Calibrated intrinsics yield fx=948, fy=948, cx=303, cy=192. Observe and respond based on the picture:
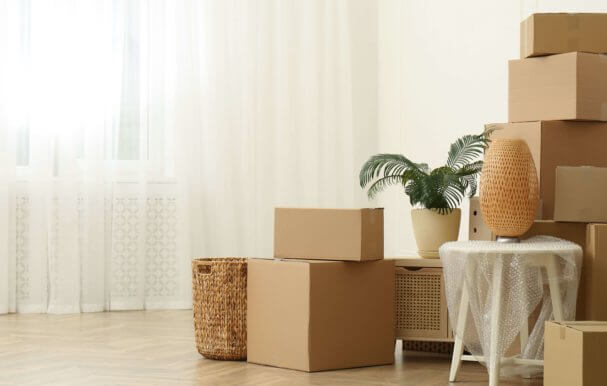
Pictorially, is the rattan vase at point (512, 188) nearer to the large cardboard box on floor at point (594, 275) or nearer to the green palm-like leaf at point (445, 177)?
the large cardboard box on floor at point (594, 275)

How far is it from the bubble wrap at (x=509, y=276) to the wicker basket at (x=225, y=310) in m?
0.91

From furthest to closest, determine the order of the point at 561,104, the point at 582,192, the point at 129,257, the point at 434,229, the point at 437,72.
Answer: the point at 129,257 → the point at 437,72 → the point at 434,229 → the point at 561,104 → the point at 582,192

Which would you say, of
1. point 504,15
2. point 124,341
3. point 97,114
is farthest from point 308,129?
point 124,341

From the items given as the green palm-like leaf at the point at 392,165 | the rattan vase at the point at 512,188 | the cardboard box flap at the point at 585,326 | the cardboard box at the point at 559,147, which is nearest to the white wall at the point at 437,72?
the cardboard box at the point at 559,147

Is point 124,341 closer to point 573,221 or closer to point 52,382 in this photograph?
point 52,382

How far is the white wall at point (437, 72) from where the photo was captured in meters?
4.51

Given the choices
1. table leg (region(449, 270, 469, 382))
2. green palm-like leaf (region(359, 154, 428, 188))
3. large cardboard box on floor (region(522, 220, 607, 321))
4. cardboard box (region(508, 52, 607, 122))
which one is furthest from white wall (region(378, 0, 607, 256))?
table leg (region(449, 270, 469, 382))

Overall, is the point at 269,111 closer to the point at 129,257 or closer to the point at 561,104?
the point at 129,257

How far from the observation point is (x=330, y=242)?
3535 millimetres

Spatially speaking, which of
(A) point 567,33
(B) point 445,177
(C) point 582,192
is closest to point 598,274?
(C) point 582,192

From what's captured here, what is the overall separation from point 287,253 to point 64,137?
2.25 metres

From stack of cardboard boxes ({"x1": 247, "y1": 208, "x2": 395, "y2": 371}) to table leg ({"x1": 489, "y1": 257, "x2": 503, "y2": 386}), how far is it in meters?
0.63

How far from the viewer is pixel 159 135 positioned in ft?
18.3

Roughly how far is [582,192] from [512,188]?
10.9 inches
